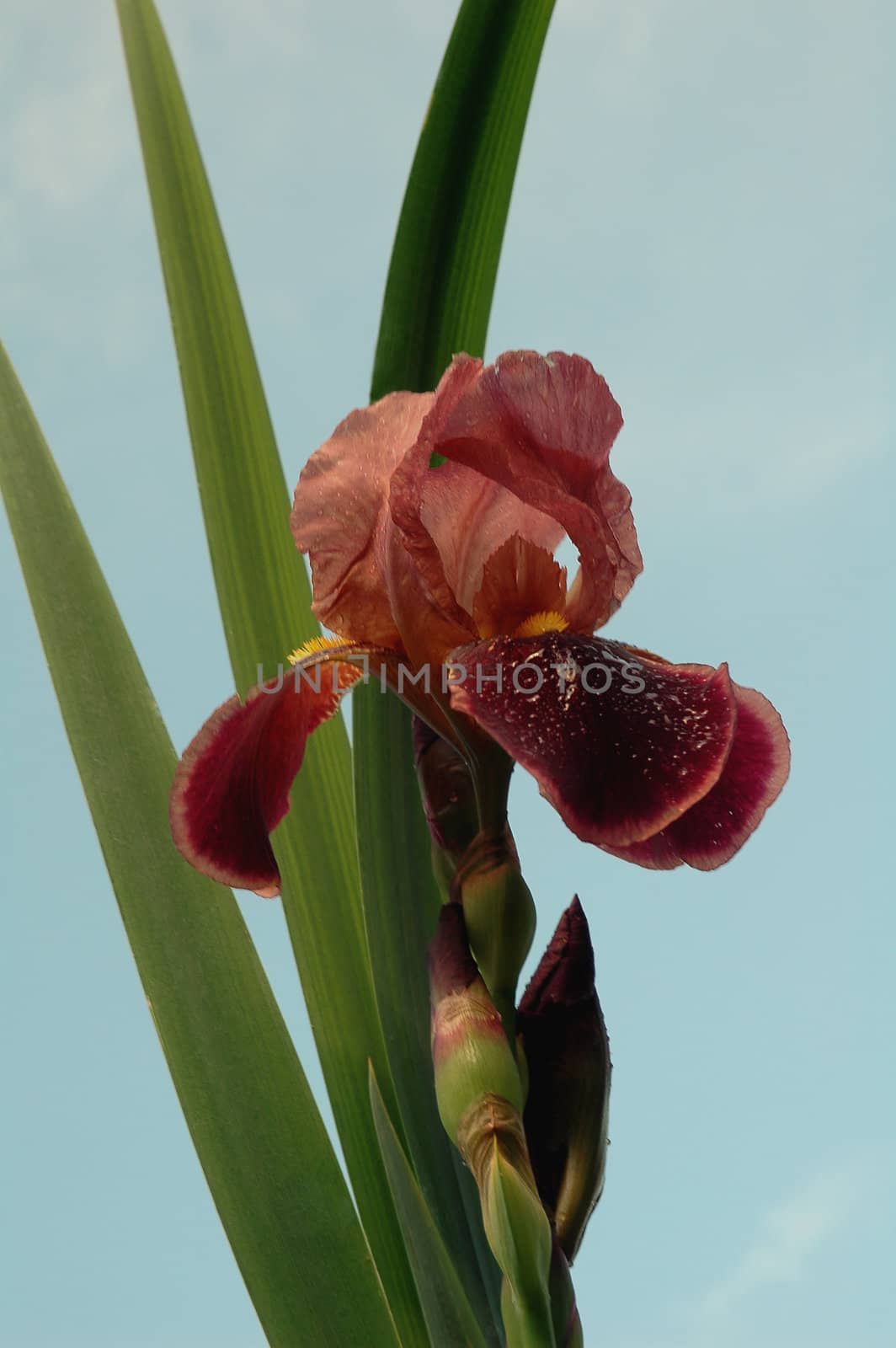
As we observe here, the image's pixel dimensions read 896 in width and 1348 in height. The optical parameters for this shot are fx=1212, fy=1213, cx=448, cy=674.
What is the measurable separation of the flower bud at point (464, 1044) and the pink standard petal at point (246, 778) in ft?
0.46

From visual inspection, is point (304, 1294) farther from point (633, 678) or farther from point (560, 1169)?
point (633, 678)

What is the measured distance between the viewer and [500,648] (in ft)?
2.07

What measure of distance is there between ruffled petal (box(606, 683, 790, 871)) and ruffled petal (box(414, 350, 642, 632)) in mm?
112

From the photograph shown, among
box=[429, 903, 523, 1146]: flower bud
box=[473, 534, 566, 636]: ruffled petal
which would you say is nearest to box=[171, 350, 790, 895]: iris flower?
box=[473, 534, 566, 636]: ruffled petal

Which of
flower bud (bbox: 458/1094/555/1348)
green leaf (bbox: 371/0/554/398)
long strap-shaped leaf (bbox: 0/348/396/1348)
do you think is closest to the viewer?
flower bud (bbox: 458/1094/555/1348)

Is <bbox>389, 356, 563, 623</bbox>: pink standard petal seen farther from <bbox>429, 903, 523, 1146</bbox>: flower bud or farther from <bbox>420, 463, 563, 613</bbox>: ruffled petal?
<bbox>429, 903, 523, 1146</bbox>: flower bud

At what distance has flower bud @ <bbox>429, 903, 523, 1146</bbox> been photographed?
0.57 meters

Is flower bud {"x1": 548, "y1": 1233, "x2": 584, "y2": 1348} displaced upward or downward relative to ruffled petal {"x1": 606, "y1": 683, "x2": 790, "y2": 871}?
downward

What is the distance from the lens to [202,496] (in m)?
0.98

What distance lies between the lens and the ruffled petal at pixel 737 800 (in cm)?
61

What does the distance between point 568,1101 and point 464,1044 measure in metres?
0.09

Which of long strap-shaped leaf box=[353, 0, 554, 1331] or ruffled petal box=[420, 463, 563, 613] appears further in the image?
long strap-shaped leaf box=[353, 0, 554, 1331]

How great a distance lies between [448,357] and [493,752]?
14.7 inches

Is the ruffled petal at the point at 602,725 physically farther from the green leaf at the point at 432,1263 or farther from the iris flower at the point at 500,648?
the green leaf at the point at 432,1263
